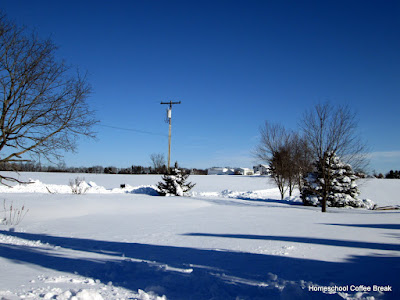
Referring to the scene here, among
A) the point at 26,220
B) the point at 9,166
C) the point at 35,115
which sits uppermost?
the point at 35,115

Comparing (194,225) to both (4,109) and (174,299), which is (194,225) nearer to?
(174,299)

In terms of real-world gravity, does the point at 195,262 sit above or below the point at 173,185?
below

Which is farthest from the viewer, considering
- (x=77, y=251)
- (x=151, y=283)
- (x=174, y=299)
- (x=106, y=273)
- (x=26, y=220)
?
(x=26, y=220)

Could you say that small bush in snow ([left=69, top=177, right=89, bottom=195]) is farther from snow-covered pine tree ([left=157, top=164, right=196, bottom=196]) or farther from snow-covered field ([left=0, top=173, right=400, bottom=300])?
snow-covered field ([left=0, top=173, right=400, bottom=300])

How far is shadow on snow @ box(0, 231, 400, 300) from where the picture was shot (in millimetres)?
3732

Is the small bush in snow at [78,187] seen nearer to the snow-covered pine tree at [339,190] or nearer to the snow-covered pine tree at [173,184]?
the snow-covered pine tree at [173,184]

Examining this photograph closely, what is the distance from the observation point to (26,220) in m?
9.77

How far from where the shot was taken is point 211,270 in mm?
4543

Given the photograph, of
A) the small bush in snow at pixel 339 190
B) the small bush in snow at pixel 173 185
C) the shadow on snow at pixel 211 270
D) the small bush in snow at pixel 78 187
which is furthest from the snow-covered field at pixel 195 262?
the small bush in snow at pixel 173 185

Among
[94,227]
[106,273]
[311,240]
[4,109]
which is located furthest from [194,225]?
[4,109]

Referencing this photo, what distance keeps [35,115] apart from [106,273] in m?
6.92

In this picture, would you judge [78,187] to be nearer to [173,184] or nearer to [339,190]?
[173,184]

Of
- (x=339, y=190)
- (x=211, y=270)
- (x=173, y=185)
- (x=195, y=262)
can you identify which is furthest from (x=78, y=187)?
(x=211, y=270)

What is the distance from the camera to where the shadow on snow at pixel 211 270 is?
373 cm
